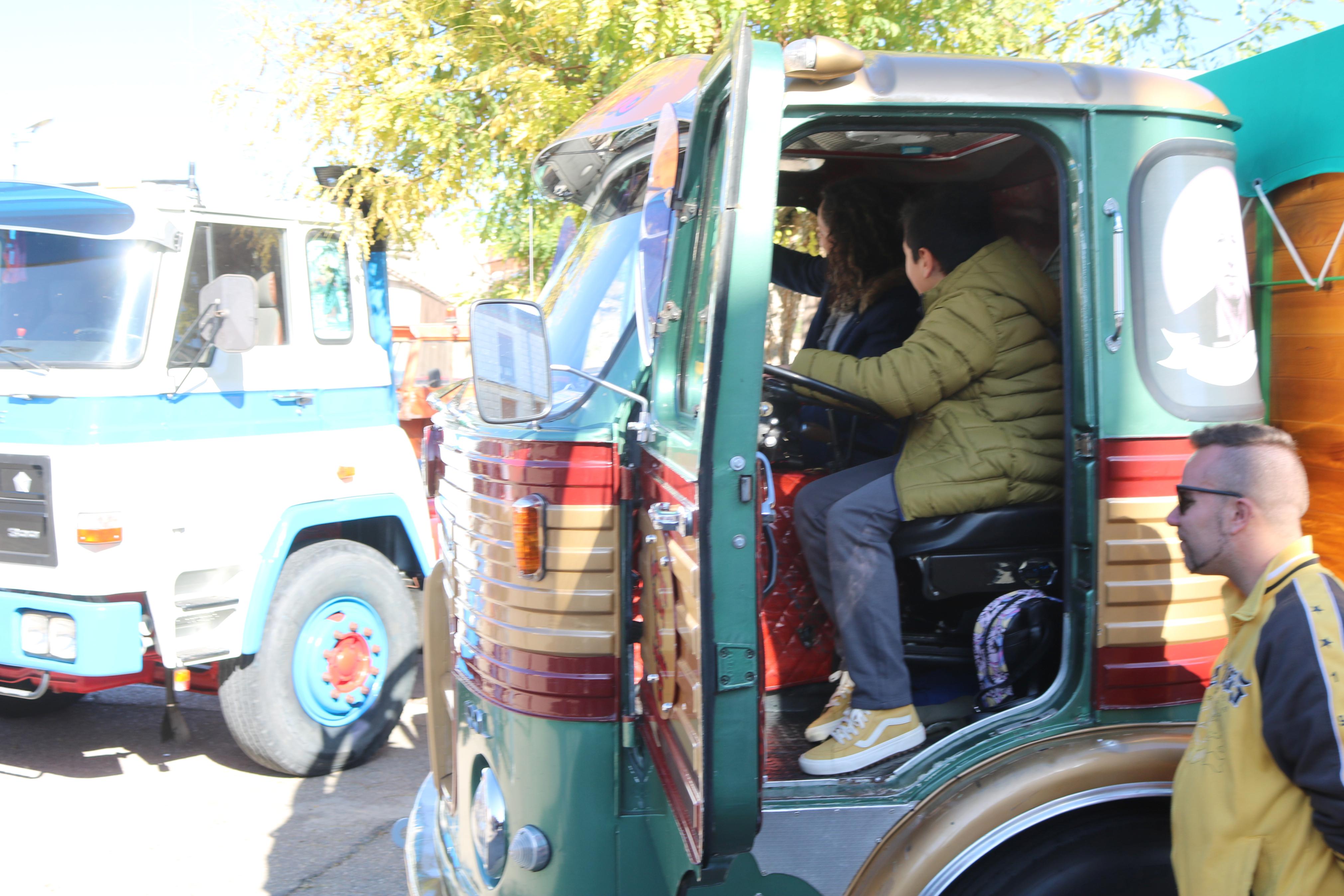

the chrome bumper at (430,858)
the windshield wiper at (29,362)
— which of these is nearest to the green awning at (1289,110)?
the chrome bumper at (430,858)

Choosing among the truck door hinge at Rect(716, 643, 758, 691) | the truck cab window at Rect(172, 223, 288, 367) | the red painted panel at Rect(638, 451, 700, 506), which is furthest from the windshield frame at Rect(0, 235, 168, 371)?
the truck door hinge at Rect(716, 643, 758, 691)

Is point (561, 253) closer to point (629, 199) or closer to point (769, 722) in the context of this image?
point (629, 199)

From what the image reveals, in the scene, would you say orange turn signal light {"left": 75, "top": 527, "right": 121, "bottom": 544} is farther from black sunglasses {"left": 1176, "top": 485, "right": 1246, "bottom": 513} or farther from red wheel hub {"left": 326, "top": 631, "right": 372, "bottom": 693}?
black sunglasses {"left": 1176, "top": 485, "right": 1246, "bottom": 513}

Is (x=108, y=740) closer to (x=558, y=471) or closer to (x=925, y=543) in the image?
(x=558, y=471)

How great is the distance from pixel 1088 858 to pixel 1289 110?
1728mm

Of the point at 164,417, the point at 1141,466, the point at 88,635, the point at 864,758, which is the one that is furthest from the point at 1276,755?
the point at 164,417

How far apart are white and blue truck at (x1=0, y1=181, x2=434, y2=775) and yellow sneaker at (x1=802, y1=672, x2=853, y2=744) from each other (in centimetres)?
297

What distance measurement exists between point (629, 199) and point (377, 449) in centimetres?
288

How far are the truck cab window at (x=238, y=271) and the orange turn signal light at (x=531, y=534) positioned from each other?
2.93m

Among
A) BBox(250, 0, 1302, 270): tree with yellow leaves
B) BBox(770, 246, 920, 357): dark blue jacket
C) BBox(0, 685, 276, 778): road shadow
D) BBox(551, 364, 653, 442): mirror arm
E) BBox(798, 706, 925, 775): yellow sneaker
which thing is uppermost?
BBox(250, 0, 1302, 270): tree with yellow leaves

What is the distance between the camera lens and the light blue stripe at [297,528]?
466 centimetres

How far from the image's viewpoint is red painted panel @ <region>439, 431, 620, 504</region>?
2.21 metres

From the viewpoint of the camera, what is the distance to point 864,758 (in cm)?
230

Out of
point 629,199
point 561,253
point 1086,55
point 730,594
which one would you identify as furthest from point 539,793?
point 1086,55
